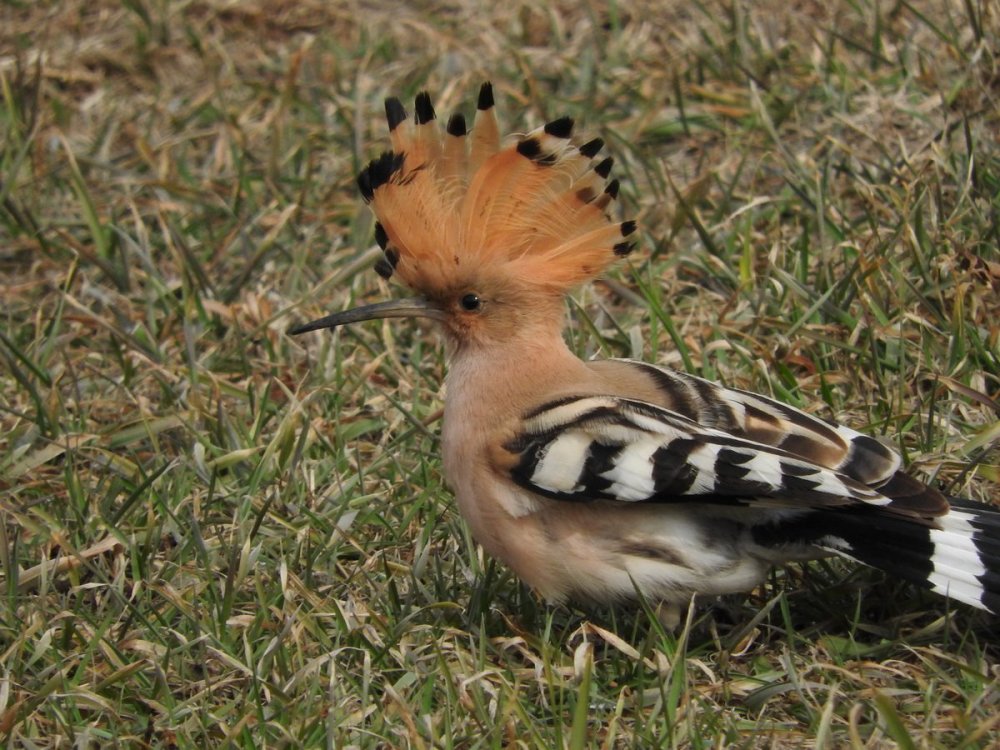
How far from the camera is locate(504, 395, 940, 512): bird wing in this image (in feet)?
8.28

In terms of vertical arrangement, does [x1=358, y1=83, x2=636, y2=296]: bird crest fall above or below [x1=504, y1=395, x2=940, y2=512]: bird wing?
above

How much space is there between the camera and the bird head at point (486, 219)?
117 inches

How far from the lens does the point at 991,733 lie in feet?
7.91

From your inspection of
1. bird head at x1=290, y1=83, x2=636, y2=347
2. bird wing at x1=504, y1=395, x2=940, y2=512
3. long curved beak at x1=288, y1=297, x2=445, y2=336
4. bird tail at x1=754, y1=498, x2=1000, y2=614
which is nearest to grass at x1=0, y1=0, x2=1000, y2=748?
bird tail at x1=754, y1=498, x2=1000, y2=614

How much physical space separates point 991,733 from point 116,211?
2957mm

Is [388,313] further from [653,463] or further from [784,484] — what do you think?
[784,484]

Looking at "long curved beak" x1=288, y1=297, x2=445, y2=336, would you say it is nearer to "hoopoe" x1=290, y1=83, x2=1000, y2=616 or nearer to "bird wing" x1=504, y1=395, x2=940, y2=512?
"hoopoe" x1=290, y1=83, x2=1000, y2=616

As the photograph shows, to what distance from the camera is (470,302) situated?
3035 mm

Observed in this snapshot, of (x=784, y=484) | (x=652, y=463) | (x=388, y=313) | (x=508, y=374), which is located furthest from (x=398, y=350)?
(x=784, y=484)

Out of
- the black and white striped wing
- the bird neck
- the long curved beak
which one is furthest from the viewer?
the long curved beak

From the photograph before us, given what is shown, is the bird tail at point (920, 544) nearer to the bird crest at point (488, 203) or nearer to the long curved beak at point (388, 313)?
the bird crest at point (488, 203)

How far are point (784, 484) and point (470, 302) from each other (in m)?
0.82

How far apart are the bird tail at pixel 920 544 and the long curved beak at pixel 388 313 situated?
2.83ft

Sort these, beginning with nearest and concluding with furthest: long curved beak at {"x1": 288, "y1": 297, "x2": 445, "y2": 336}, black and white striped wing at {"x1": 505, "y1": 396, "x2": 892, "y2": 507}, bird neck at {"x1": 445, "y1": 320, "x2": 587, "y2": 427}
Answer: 1. black and white striped wing at {"x1": 505, "y1": 396, "x2": 892, "y2": 507}
2. bird neck at {"x1": 445, "y1": 320, "x2": 587, "y2": 427}
3. long curved beak at {"x1": 288, "y1": 297, "x2": 445, "y2": 336}
